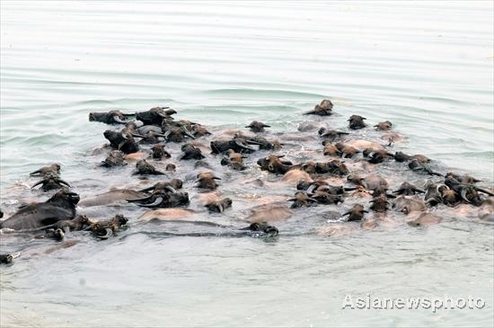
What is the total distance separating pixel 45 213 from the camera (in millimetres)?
10266

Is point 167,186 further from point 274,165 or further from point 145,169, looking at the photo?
point 274,165

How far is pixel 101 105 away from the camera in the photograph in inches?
721

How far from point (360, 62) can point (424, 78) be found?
2.43m

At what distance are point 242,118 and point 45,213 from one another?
729cm

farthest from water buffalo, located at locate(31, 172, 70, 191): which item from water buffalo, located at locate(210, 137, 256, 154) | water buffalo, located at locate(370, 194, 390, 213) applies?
water buffalo, located at locate(370, 194, 390, 213)

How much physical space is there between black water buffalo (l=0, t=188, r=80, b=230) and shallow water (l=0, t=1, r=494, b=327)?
388 millimetres

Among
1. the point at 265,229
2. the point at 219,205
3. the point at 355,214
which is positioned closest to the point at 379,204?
the point at 355,214

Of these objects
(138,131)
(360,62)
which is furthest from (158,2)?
(138,131)

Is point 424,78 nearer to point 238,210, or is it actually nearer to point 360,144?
point 360,144

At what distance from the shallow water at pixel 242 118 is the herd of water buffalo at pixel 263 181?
0.77 feet

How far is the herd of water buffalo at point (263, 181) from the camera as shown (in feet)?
34.3

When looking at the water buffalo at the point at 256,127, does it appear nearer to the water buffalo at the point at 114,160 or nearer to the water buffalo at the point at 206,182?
the water buffalo at the point at 114,160

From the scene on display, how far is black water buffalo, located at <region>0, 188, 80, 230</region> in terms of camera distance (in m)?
10.0

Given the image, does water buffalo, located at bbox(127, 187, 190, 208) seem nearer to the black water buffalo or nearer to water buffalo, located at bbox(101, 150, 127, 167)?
the black water buffalo
